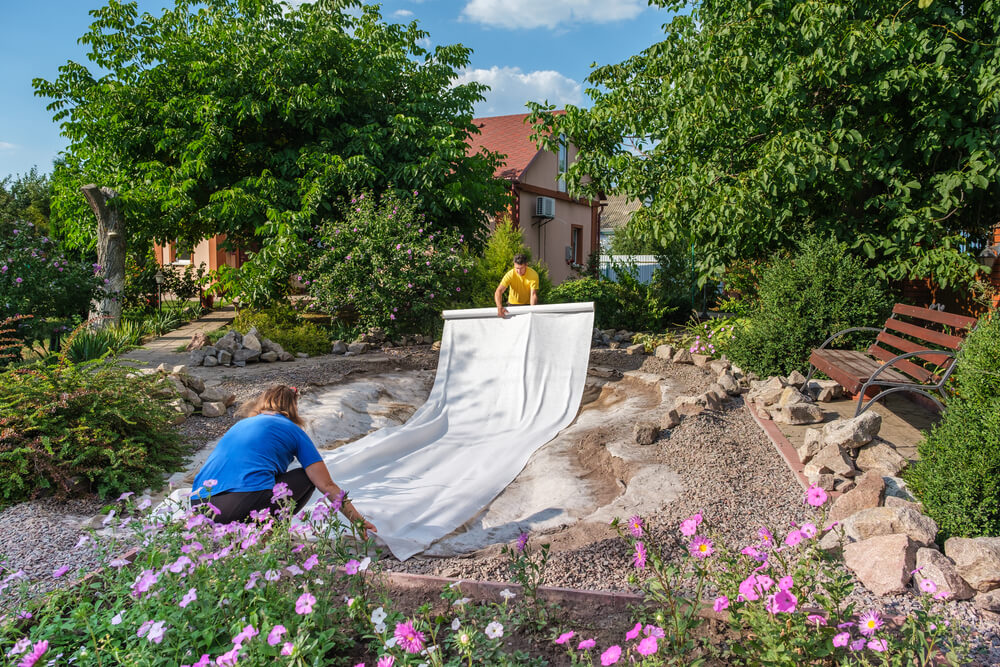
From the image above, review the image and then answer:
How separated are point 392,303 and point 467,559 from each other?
287 inches

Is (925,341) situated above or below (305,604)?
above

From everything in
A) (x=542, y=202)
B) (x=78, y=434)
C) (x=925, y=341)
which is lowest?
(x=78, y=434)

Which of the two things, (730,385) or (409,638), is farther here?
(730,385)

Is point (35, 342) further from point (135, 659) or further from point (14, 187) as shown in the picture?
point (14, 187)

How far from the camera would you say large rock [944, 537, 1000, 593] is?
260 cm

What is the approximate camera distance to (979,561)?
2.64 m

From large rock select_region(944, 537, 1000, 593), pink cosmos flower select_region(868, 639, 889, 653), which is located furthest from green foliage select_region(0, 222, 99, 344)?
large rock select_region(944, 537, 1000, 593)

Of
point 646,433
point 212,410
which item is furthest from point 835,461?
point 212,410

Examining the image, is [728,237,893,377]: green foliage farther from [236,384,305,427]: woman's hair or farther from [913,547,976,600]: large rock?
[236,384,305,427]: woman's hair

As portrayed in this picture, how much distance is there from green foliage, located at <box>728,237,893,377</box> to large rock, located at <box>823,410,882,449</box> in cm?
268

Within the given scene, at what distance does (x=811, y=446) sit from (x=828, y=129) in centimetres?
419

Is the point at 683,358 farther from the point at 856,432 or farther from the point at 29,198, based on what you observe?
the point at 29,198

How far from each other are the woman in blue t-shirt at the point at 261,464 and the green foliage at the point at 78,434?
1.25 meters

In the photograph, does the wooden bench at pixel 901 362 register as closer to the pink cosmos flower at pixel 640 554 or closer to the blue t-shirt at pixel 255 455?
the pink cosmos flower at pixel 640 554
